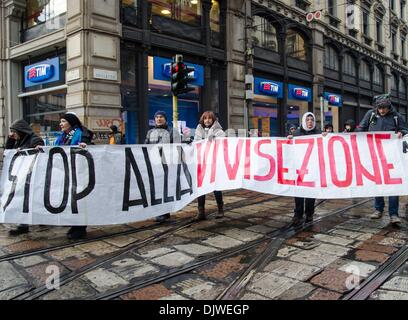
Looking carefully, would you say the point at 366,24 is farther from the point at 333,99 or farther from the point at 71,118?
the point at 71,118

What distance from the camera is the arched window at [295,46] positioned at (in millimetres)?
19719

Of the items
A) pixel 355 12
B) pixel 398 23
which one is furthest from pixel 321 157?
pixel 398 23

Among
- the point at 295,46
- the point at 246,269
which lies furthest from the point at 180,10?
the point at 246,269

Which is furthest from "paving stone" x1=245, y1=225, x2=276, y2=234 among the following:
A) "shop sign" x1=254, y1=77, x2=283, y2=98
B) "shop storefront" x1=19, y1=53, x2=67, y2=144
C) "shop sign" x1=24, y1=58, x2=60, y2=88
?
"shop sign" x1=254, y1=77, x2=283, y2=98

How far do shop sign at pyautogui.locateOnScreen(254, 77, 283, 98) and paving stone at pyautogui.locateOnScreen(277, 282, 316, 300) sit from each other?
15.2m

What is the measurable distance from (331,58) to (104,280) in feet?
75.2

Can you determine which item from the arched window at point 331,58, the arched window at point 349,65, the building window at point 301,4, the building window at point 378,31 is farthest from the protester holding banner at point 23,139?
the building window at point 378,31

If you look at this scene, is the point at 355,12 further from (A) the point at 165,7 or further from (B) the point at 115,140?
(B) the point at 115,140

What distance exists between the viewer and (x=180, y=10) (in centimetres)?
1455

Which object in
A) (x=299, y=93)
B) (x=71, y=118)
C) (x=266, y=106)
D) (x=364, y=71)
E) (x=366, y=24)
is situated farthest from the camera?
(x=364, y=71)

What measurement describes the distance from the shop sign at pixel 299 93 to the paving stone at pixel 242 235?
1605 centimetres

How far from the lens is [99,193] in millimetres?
4680

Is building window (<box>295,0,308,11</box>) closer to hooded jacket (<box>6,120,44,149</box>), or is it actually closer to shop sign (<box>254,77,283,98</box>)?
shop sign (<box>254,77,283,98</box>)
